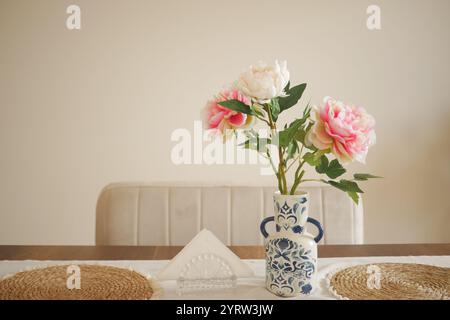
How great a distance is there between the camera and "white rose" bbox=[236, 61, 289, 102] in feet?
2.64

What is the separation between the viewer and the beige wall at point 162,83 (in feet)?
8.98

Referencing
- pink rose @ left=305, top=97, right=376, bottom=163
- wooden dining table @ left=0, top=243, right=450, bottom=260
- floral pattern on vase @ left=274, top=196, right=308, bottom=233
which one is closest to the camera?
pink rose @ left=305, top=97, right=376, bottom=163

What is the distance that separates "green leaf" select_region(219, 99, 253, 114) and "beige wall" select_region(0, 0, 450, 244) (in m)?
1.93

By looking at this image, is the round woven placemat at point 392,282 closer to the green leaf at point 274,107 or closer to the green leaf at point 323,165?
the green leaf at point 323,165

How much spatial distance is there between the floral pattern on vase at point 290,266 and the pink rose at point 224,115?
0.24m

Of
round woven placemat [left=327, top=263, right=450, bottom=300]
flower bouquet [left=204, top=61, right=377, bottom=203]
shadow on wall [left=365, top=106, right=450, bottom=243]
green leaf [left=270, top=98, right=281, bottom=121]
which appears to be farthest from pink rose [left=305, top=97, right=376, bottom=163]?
shadow on wall [left=365, top=106, right=450, bottom=243]

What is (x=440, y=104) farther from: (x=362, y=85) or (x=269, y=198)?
(x=269, y=198)

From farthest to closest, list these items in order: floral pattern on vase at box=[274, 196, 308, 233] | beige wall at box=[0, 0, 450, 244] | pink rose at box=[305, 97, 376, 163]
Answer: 1. beige wall at box=[0, 0, 450, 244]
2. floral pattern on vase at box=[274, 196, 308, 233]
3. pink rose at box=[305, 97, 376, 163]

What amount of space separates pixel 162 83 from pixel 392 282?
2.07m

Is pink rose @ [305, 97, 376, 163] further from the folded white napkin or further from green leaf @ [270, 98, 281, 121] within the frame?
the folded white napkin

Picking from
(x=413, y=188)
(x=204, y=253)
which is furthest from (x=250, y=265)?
(x=413, y=188)

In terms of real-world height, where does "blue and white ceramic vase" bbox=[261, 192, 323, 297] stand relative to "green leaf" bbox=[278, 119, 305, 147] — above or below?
below

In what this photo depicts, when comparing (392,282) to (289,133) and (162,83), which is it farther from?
(162,83)

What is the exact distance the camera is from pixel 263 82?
80 centimetres
